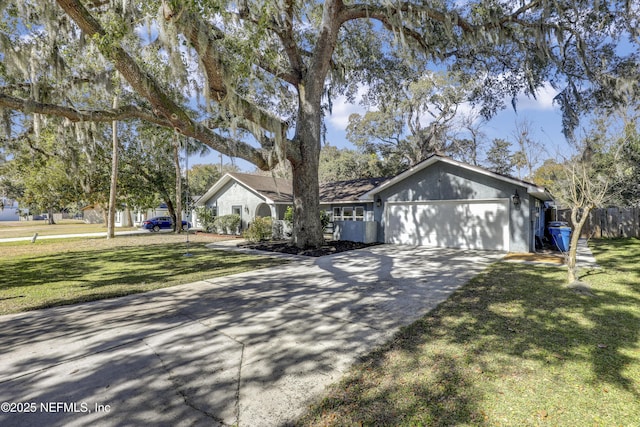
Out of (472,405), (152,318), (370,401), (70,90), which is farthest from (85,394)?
(70,90)

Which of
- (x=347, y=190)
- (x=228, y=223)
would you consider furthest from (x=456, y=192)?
(x=228, y=223)

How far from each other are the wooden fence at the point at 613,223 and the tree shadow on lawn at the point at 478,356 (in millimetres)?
13517

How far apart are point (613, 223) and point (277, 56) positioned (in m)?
18.8

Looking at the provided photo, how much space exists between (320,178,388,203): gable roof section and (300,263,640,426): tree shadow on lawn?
36.0 feet

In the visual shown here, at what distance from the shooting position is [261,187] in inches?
792

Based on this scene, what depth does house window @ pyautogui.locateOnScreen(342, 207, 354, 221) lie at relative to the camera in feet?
54.9

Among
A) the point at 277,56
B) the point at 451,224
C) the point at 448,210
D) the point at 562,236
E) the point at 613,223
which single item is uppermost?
the point at 277,56

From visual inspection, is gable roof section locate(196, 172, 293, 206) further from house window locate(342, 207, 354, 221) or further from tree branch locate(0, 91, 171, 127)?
tree branch locate(0, 91, 171, 127)

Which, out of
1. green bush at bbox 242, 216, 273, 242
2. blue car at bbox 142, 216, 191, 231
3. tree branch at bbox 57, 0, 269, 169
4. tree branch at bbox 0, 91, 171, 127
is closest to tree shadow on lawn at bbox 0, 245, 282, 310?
green bush at bbox 242, 216, 273, 242

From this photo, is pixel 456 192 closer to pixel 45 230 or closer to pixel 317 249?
pixel 317 249

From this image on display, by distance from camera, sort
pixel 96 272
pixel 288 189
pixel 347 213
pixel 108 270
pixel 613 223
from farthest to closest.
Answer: pixel 288 189 < pixel 347 213 < pixel 613 223 < pixel 108 270 < pixel 96 272

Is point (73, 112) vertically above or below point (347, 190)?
above

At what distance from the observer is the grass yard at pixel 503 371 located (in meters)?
2.38

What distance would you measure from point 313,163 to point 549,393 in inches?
390
